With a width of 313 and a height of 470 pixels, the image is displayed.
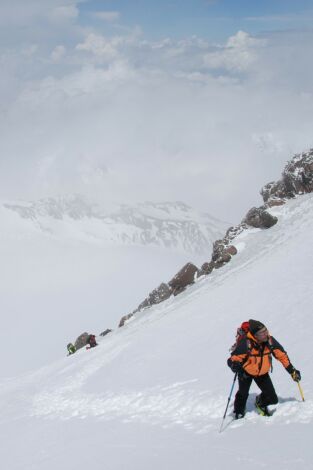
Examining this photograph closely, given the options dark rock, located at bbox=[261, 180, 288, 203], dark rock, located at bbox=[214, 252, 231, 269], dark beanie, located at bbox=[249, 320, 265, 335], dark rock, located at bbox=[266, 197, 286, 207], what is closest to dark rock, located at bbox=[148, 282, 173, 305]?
dark rock, located at bbox=[214, 252, 231, 269]

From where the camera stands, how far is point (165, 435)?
13.3 m

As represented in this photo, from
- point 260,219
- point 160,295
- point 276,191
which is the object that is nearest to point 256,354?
point 260,219

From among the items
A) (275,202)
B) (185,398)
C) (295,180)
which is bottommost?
(185,398)

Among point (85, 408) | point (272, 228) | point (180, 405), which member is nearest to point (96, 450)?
point (180, 405)

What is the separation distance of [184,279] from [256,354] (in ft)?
97.1

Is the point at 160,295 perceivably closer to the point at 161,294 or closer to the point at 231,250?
the point at 161,294

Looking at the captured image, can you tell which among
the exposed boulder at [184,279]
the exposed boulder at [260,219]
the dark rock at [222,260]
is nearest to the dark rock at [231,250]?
the dark rock at [222,260]

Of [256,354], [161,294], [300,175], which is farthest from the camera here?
[161,294]

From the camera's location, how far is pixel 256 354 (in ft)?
39.1

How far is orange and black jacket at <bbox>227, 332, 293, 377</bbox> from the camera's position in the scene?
1186cm

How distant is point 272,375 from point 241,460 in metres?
4.84

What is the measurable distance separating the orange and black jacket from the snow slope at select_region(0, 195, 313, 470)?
3.31 feet

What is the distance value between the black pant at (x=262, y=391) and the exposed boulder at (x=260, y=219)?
28168 millimetres

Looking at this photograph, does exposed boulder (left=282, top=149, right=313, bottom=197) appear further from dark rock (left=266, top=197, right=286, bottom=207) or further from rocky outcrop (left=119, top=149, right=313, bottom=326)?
dark rock (left=266, top=197, right=286, bottom=207)
